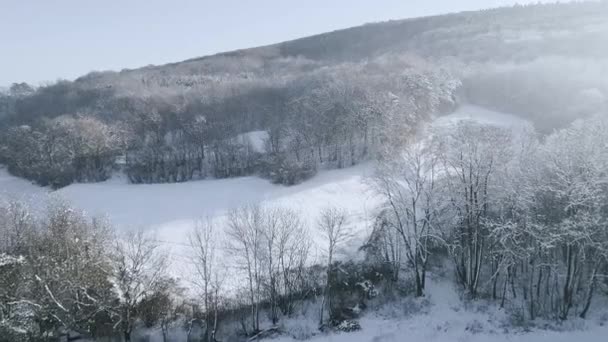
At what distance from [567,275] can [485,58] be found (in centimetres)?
4949

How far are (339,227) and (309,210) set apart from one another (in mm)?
9153

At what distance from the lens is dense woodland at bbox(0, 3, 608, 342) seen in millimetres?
20766

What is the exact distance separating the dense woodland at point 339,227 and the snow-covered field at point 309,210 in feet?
3.19

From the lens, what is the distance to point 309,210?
31766 millimetres

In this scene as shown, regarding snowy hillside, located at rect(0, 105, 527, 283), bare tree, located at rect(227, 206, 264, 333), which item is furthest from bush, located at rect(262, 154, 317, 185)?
bare tree, located at rect(227, 206, 264, 333)

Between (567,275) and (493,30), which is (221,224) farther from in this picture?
(493,30)

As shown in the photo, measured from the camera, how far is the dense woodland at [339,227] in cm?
2077

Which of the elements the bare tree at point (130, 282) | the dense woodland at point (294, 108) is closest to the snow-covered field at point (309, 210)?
the dense woodland at point (294, 108)

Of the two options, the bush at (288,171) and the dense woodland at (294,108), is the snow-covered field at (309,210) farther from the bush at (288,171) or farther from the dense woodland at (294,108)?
the dense woodland at (294,108)

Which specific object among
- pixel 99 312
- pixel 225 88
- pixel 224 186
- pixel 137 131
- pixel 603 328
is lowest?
pixel 603 328

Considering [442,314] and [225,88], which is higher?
[225,88]

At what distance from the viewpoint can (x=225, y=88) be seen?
6091 centimetres

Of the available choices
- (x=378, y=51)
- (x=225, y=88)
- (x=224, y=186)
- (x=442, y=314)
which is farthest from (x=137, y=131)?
(x=378, y=51)

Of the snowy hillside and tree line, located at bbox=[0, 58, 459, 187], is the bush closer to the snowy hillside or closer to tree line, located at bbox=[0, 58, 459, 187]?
tree line, located at bbox=[0, 58, 459, 187]
